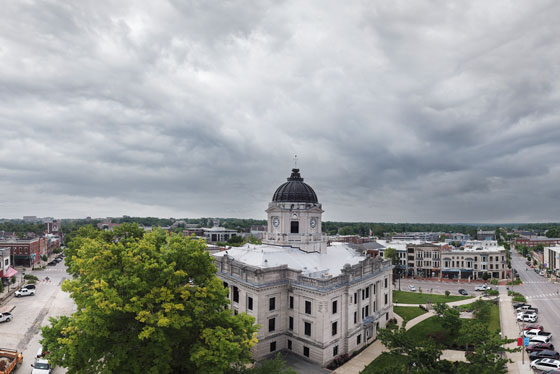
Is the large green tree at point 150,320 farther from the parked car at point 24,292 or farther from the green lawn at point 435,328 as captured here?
the parked car at point 24,292

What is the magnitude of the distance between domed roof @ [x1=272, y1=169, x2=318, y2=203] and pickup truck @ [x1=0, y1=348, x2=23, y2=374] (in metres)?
37.7

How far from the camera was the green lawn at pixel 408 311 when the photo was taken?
196ft

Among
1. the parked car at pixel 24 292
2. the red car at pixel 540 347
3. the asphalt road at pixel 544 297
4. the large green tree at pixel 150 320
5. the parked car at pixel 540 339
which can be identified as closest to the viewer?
the large green tree at pixel 150 320

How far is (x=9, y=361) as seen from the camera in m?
36.0

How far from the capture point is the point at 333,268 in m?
48.5

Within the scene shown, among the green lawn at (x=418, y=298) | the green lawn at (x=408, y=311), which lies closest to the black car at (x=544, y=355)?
the green lawn at (x=408, y=311)

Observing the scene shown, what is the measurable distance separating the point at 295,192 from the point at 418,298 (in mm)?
40888

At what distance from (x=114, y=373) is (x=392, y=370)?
19950mm

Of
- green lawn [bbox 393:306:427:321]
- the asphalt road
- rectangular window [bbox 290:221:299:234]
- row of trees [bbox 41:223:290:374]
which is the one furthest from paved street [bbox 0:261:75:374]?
the asphalt road

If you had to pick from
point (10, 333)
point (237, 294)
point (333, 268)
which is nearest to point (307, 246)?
point (333, 268)

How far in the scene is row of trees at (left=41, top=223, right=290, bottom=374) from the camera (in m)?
21.3

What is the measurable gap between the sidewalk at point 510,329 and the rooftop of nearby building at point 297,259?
21.8 metres

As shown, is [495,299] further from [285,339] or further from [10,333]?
[10,333]

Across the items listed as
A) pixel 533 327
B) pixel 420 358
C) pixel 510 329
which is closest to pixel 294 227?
pixel 420 358
